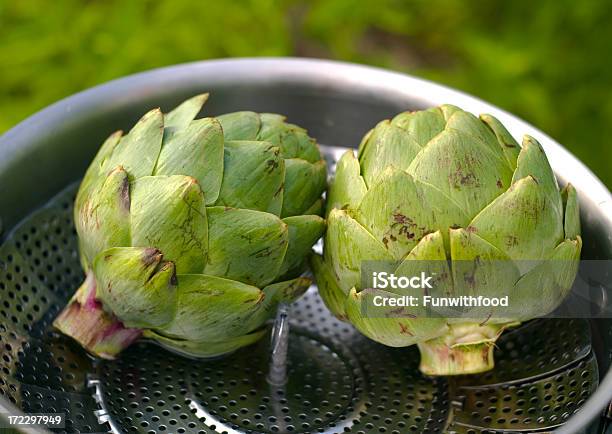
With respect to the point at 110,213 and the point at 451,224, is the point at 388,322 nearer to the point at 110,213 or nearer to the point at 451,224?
the point at 451,224

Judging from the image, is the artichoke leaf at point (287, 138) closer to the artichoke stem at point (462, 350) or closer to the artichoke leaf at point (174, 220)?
the artichoke leaf at point (174, 220)

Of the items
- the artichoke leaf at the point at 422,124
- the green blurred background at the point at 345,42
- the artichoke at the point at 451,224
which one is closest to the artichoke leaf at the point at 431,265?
the artichoke at the point at 451,224

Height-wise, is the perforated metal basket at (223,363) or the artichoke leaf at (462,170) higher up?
the artichoke leaf at (462,170)

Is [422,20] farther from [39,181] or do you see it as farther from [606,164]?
[39,181]

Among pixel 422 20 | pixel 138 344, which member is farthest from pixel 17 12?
pixel 422 20

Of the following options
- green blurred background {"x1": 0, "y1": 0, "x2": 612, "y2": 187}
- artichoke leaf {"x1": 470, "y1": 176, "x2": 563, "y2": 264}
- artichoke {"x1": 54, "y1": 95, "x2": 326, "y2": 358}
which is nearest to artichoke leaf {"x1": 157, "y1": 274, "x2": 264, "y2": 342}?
artichoke {"x1": 54, "y1": 95, "x2": 326, "y2": 358}

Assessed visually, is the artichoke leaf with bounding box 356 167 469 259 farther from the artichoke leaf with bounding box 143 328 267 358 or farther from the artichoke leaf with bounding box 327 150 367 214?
the artichoke leaf with bounding box 143 328 267 358
